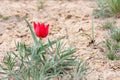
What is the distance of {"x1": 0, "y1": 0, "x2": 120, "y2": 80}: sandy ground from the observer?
8.80 feet

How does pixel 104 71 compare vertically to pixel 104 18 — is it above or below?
below

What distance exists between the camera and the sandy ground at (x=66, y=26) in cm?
268

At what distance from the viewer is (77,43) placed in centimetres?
304

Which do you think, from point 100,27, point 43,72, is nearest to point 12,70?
point 43,72

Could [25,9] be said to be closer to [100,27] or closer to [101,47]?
[100,27]

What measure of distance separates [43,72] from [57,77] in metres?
0.15

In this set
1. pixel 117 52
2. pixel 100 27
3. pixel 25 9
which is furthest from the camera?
pixel 25 9

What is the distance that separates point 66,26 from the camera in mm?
3438

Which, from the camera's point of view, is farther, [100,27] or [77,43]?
[100,27]

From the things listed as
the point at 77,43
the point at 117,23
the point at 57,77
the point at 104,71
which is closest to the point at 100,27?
the point at 117,23

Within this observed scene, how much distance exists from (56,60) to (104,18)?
1221 millimetres

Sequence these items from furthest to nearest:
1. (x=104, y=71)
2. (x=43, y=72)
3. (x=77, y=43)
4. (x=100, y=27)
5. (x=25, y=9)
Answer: (x=25, y=9) → (x=100, y=27) → (x=77, y=43) → (x=104, y=71) → (x=43, y=72)

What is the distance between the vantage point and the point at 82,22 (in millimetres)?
3480

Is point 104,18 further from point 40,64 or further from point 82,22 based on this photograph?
point 40,64
